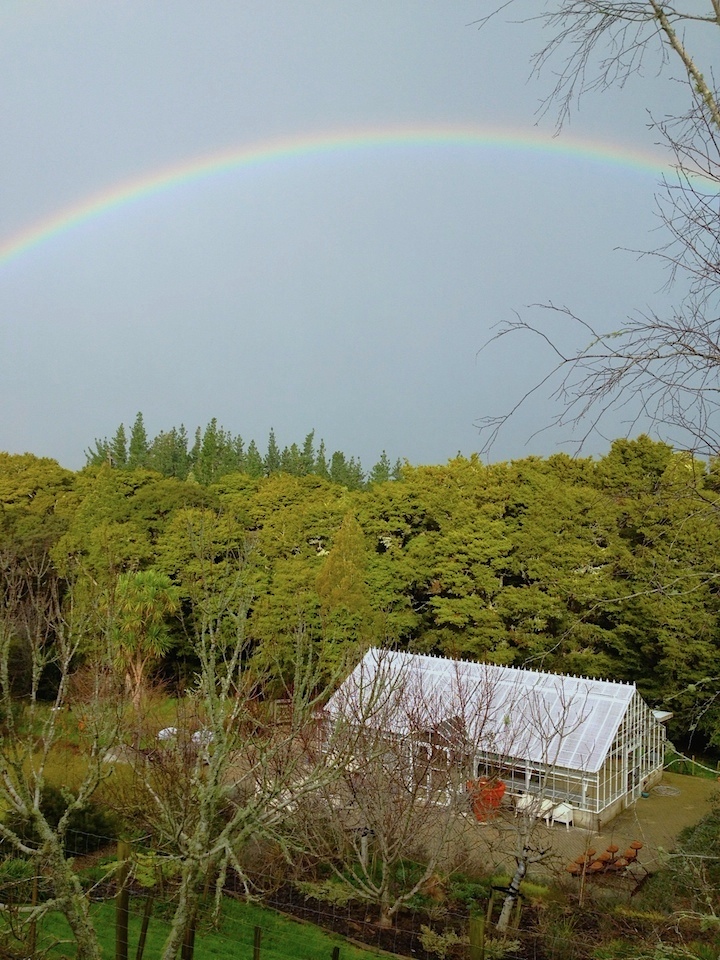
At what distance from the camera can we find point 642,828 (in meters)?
10.8

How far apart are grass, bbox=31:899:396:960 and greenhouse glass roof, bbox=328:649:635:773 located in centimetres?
236

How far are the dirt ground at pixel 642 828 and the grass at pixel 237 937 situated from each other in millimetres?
2569

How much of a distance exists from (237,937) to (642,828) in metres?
5.96

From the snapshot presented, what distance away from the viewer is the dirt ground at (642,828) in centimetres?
1038

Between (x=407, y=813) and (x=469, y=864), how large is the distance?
3154 mm

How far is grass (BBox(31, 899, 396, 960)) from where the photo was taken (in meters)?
7.55

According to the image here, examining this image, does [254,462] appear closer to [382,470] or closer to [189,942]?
[382,470]

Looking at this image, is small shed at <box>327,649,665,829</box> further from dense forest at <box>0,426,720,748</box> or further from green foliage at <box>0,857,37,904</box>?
green foliage at <box>0,857,37,904</box>

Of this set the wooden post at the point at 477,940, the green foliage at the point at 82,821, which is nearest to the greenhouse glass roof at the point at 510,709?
the wooden post at the point at 477,940

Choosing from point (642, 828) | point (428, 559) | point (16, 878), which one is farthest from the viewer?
point (428, 559)

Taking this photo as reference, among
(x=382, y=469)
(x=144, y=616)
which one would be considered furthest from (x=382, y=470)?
(x=144, y=616)

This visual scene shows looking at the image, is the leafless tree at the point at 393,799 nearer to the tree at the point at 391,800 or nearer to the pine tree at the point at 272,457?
the tree at the point at 391,800

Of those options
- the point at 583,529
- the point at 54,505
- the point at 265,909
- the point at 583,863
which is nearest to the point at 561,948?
the point at 583,863

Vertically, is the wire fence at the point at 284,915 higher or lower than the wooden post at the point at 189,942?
lower
